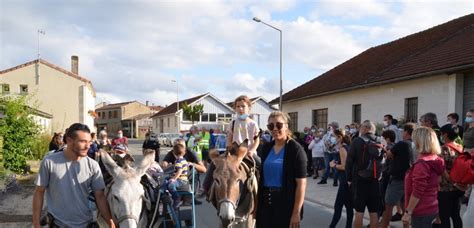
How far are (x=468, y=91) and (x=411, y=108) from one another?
3.29 meters

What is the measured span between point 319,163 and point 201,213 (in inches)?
271

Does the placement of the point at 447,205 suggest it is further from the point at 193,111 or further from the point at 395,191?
the point at 193,111

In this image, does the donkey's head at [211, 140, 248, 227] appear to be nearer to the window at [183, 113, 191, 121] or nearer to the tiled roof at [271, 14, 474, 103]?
the tiled roof at [271, 14, 474, 103]

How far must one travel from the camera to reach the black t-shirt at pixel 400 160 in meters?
6.86

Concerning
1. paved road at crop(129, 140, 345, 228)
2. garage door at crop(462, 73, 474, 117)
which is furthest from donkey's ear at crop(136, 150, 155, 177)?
garage door at crop(462, 73, 474, 117)

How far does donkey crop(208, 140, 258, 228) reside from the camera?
3.79 meters

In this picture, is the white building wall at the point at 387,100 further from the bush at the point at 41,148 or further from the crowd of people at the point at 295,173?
the bush at the point at 41,148

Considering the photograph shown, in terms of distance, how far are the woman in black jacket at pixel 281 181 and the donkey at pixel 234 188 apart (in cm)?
14

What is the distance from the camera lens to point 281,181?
395 centimetres

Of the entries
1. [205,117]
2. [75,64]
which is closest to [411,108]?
[205,117]

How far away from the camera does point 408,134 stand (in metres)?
7.10

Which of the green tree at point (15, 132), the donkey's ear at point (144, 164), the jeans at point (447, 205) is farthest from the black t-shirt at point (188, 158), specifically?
the green tree at point (15, 132)

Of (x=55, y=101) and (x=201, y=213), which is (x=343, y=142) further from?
(x=55, y=101)

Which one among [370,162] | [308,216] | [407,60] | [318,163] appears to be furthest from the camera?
[407,60]
